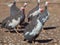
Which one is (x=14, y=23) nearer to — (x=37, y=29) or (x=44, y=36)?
→ (x=44, y=36)

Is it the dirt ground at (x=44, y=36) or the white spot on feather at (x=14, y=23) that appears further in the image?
the white spot on feather at (x=14, y=23)

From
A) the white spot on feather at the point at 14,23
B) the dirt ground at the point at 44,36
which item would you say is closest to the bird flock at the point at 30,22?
the white spot on feather at the point at 14,23

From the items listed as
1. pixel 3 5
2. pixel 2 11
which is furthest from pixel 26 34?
pixel 3 5

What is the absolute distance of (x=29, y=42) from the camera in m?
9.25

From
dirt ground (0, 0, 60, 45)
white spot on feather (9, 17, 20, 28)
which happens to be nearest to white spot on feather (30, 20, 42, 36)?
dirt ground (0, 0, 60, 45)

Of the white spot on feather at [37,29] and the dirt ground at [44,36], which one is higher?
the white spot on feather at [37,29]

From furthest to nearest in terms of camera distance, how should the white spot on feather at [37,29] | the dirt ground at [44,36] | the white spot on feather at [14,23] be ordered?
the white spot on feather at [14,23]
the dirt ground at [44,36]
the white spot on feather at [37,29]

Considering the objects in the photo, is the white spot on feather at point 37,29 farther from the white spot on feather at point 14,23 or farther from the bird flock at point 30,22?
the white spot on feather at point 14,23

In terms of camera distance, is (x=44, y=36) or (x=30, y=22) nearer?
(x=30, y=22)

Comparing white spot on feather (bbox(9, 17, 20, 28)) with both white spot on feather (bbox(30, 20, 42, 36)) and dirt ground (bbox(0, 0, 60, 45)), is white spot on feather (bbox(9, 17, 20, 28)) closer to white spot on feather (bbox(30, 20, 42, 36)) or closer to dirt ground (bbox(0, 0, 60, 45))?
dirt ground (bbox(0, 0, 60, 45))

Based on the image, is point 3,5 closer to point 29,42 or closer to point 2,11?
point 2,11

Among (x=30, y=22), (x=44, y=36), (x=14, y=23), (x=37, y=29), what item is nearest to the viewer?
(x=37, y=29)

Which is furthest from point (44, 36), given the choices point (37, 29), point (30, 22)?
point (37, 29)

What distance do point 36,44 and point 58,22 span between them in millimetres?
Result: 3017
